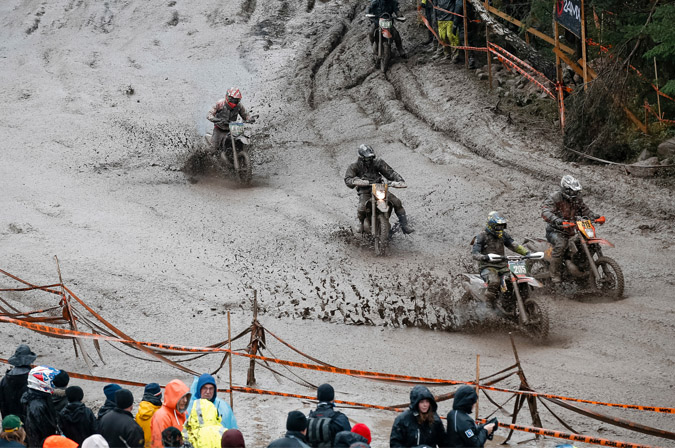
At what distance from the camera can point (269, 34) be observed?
26844 mm

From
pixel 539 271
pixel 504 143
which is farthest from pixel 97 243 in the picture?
pixel 504 143

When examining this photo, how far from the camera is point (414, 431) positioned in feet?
20.6

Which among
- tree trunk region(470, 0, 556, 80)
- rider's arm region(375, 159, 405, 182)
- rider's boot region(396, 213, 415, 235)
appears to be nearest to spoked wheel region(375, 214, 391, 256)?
rider's boot region(396, 213, 415, 235)

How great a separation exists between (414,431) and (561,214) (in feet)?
24.6

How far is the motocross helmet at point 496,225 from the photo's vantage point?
12.0 m

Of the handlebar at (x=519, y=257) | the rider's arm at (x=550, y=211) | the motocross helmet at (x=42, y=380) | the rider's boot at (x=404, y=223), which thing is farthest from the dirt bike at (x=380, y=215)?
the motocross helmet at (x=42, y=380)

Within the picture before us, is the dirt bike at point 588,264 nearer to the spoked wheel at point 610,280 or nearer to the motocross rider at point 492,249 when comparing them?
the spoked wheel at point 610,280

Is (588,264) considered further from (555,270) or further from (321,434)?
(321,434)

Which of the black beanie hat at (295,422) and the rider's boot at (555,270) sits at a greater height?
the rider's boot at (555,270)

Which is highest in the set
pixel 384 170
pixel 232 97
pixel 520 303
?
pixel 232 97

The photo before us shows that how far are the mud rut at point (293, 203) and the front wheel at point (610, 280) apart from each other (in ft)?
0.96

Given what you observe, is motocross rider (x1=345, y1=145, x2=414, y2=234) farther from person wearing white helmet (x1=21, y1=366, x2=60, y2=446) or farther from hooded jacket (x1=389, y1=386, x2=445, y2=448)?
hooded jacket (x1=389, y1=386, x2=445, y2=448)

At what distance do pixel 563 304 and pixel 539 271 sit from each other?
1.09 meters

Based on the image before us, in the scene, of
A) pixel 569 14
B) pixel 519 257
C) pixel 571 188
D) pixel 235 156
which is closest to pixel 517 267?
pixel 519 257
